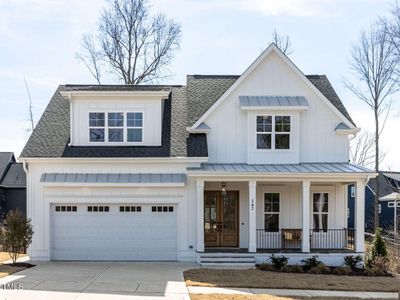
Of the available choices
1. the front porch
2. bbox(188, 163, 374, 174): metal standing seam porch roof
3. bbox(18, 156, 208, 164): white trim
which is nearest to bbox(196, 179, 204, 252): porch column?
bbox(188, 163, 374, 174): metal standing seam porch roof

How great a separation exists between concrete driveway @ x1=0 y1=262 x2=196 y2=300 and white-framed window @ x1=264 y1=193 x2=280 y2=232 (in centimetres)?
401

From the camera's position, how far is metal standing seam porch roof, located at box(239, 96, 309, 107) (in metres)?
20.4

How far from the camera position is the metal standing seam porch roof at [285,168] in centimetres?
1917

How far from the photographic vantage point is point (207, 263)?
18406mm

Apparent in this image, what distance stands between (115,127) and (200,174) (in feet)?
14.1

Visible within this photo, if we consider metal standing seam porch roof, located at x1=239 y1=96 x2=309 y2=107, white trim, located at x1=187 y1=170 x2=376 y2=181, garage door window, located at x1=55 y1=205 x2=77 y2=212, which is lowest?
garage door window, located at x1=55 y1=205 x2=77 y2=212

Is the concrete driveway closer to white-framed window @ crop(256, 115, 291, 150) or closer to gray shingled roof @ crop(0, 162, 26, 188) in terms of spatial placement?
white-framed window @ crop(256, 115, 291, 150)

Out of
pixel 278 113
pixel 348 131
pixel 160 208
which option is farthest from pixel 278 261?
pixel 348 131

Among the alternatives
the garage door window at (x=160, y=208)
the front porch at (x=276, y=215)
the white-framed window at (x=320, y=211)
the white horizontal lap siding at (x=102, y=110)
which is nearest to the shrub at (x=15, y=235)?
the white horizontal lap siding at (x=102, y=110)

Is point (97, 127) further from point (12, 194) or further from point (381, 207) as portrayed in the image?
point (381, 207)

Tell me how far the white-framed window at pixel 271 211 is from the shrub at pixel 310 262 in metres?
2.31

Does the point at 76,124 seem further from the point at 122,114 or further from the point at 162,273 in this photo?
the point at 162,273

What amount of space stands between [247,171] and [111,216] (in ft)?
17.9

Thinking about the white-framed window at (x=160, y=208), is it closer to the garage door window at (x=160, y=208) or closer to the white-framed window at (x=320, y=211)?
the garage door window at (x=160, y=208)
